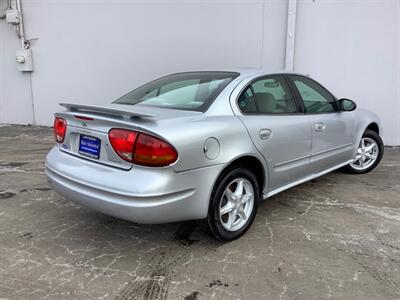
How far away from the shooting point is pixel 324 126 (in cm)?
416

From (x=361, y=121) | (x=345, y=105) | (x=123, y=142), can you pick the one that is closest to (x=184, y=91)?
(x=123, y=142)

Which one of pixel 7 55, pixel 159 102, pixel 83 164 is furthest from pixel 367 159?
pixel 7 55

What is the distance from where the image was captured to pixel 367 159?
5414 mm

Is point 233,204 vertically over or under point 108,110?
under

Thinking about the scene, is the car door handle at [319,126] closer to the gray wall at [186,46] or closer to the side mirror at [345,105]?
the side mirror at [345,105]

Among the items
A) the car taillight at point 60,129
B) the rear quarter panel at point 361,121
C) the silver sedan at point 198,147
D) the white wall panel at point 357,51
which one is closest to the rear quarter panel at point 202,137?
the silver sedan at point 198,147

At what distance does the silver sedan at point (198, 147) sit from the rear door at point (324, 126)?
0.06ft

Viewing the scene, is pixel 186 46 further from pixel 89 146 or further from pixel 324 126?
pixel 89 146

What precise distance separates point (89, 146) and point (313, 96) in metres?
2.55

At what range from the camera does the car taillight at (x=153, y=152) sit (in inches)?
104

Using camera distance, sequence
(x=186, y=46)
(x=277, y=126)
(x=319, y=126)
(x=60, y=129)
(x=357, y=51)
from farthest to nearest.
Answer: (x=186, y=46)
(x=357, y=51)
(x=319, y=126)
(x=277, y=126)
(x=60, y=129)

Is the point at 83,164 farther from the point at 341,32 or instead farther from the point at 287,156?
the point at 341,32

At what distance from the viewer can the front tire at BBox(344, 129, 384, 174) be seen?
5218 millimetres

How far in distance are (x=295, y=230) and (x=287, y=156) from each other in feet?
2.26
